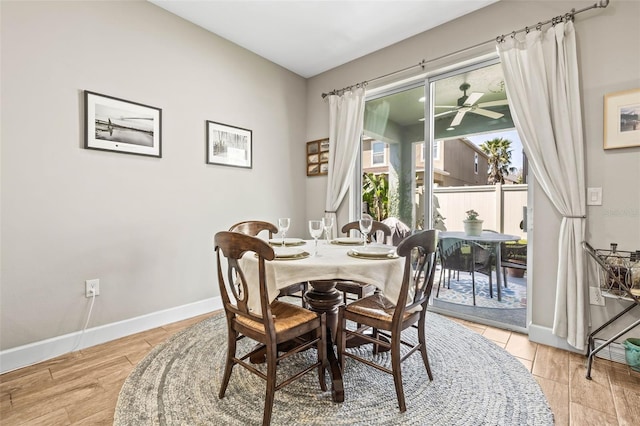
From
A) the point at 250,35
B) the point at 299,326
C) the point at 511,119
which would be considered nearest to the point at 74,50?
the point at 250,35

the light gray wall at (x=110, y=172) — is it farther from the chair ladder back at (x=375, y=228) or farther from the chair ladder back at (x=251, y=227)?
the chair ladder back at (x=375, y=228)

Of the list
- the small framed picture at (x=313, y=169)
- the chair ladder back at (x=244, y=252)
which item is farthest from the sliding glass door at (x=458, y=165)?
the chair ladder back at (x=244, y=252)

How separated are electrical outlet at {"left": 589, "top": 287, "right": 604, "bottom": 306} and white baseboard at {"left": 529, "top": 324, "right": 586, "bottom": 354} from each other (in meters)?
0.35

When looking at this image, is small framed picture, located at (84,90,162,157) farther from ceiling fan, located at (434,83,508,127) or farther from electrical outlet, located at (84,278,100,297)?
Answer: ceiling fan, located at (434,83,508,127)

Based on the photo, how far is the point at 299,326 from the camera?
1.51 meters

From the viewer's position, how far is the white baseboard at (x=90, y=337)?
1939 millimetres

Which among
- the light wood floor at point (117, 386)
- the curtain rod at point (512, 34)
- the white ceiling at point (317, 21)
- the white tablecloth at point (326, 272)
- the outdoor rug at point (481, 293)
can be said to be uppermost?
the white ceiling at point (317, 21)

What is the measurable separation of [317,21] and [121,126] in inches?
78.7

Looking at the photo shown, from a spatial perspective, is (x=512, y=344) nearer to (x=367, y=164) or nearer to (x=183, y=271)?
(x=367, y=164)

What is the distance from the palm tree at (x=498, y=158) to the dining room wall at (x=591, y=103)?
369 millimetres

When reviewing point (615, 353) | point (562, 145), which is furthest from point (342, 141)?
point (615, 353)

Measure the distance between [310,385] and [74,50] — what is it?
112 inches

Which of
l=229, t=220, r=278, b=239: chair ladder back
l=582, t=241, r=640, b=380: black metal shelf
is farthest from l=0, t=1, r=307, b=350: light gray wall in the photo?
l=582, t=241, r=640, b=380: black metal shelf

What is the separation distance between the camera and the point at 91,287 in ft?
7.42
